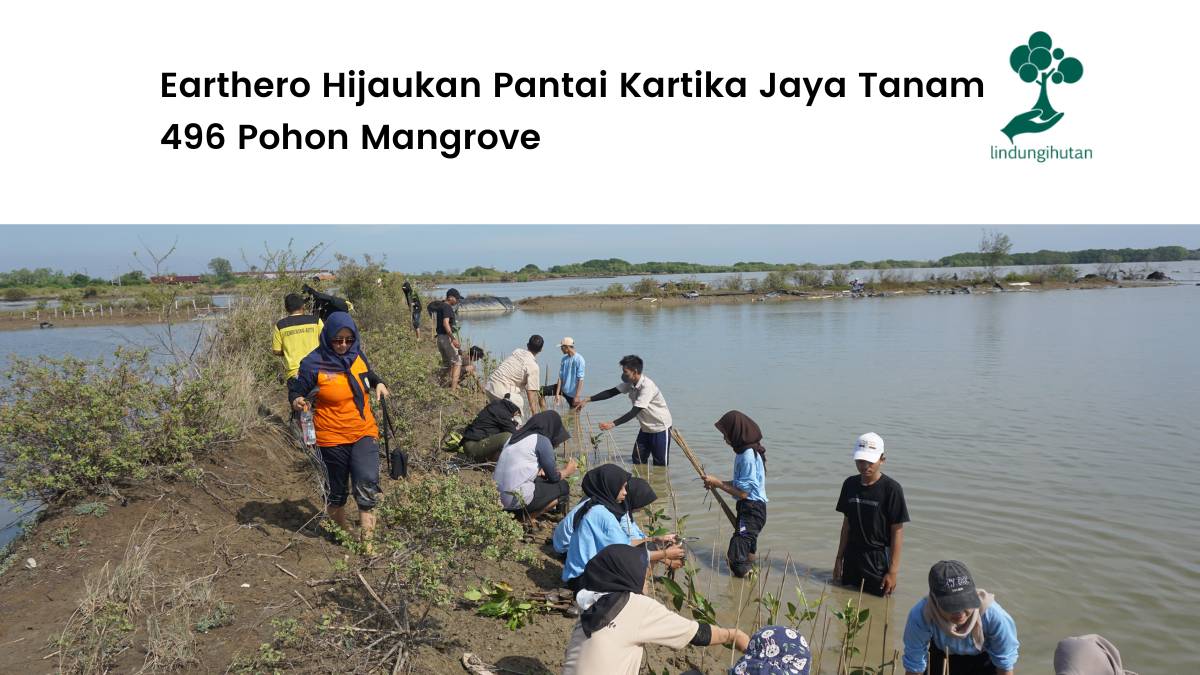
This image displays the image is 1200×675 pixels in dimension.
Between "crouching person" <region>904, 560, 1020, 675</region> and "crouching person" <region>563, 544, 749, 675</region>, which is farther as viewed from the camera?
"crouching person" <region>563, 544, 749, 675</region>

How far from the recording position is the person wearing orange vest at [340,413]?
4.73 metres

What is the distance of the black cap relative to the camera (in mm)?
2846

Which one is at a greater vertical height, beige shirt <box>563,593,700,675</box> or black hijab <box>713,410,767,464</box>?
black hijab <box>713,410,767,464</box>

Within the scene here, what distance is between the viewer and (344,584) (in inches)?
164

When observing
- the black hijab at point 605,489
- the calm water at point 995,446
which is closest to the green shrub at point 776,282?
the calm water at point 995,446

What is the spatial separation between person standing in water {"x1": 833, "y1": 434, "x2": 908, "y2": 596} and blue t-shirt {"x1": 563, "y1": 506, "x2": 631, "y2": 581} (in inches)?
62.5

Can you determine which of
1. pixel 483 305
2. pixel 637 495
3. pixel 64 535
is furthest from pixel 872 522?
pixel 483 305

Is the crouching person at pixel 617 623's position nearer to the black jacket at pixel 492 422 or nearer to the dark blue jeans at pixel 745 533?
the dark blue jeans at pixel 745 533

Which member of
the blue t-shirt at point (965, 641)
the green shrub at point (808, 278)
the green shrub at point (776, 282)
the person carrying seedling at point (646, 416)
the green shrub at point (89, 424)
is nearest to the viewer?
the blue t-shirt at point (965, 641)

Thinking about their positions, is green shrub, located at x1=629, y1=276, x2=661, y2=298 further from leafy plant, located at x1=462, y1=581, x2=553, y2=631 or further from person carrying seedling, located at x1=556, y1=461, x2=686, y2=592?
leafy plant, located at x1=462, y1=581, x2=553, y2=631

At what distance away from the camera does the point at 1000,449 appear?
30.0 ft

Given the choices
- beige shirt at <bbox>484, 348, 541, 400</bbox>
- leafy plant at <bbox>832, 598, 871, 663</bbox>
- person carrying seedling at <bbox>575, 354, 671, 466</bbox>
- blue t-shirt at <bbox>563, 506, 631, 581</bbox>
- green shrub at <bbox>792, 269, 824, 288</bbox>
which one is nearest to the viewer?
leafy plant at <bbox>832, 598, 871, 663</bbox>

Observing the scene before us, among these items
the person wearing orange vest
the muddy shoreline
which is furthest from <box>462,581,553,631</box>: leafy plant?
the muddy shoreline

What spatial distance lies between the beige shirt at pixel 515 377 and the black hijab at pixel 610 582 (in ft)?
16.2
